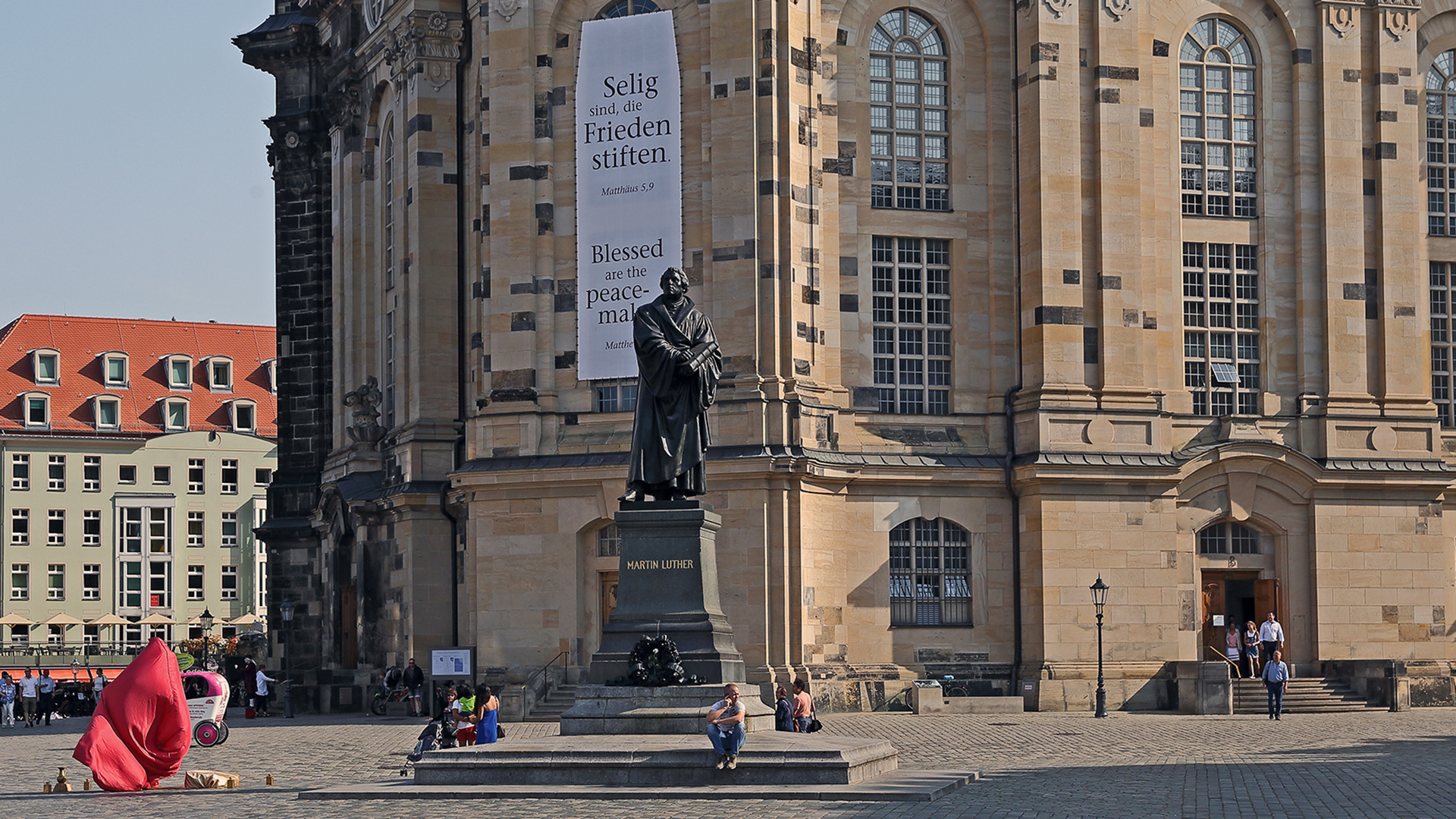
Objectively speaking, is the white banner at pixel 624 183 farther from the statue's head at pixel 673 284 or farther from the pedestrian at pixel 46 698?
the pedestrian at pixel 46 698

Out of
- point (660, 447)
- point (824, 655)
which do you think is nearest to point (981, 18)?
point (824, 655)

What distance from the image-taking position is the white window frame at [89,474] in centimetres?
9669

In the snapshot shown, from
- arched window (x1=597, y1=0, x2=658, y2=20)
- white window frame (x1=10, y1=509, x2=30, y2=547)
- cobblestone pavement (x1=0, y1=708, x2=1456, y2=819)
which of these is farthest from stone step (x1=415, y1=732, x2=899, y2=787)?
white window frame (x1=10, y1=509, x2=30, y2=547)

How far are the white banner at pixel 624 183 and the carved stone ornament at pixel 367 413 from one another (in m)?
11.6

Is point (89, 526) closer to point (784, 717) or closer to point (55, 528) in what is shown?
point (55, 528)

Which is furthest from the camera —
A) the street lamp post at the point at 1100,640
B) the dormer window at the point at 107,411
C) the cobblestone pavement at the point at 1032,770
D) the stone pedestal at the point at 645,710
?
the dormer window at the point at 107,411

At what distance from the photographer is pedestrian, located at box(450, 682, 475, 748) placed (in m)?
30.8

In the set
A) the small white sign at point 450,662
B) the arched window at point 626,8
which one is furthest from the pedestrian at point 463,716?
the arched window at point 626,8

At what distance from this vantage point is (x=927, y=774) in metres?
25.6

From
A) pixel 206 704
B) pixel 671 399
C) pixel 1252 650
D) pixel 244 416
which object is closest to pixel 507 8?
pixel 206 704

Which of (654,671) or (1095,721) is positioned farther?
(1095,721)

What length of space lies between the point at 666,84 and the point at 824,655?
43.3 feet

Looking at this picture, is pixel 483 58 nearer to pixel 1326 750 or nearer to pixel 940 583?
pixel 940 583

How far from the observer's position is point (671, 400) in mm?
25578
